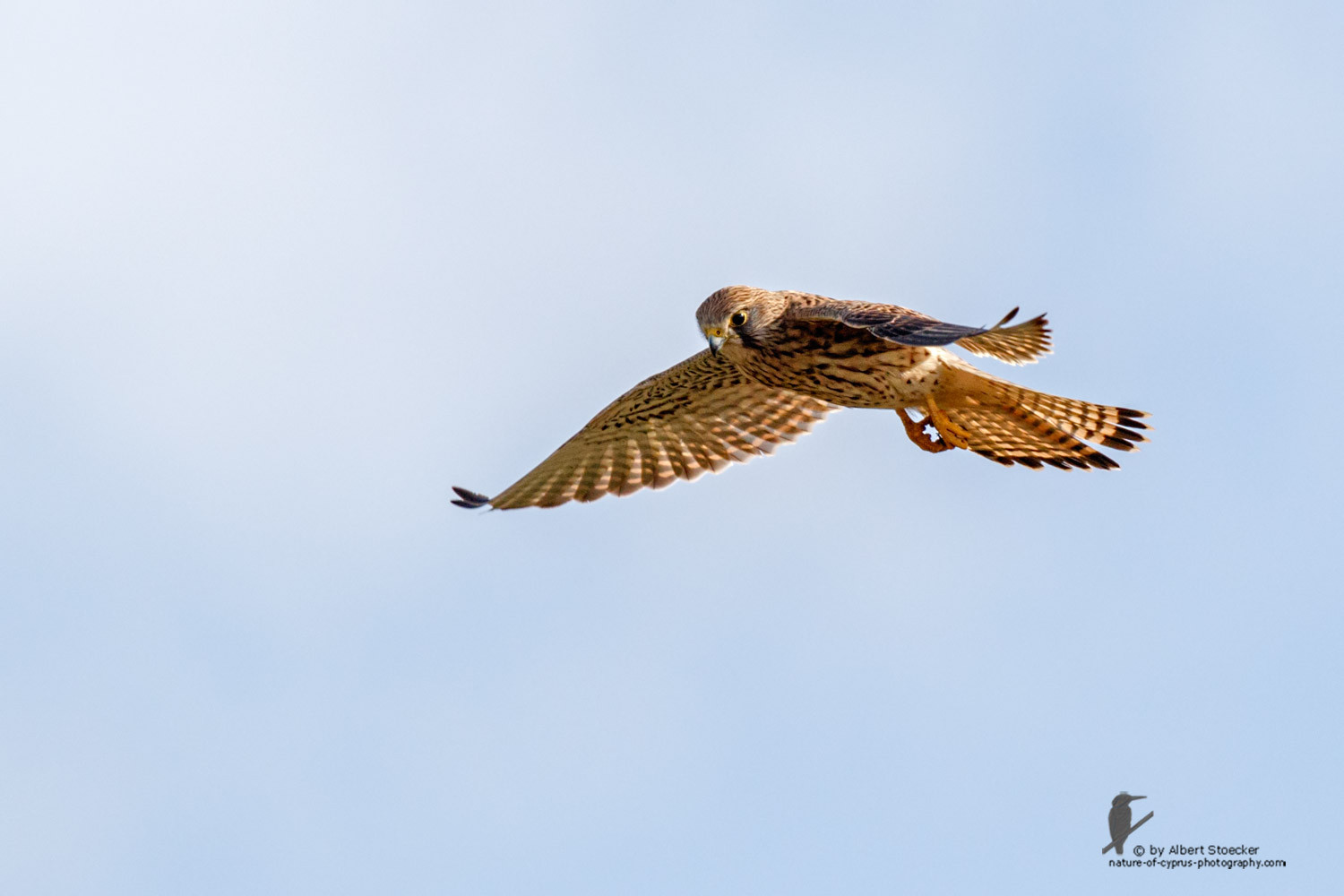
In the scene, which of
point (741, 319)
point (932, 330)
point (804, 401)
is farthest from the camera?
point (804, 401)

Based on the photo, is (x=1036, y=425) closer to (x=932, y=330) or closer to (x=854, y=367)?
(x=854, y=367)

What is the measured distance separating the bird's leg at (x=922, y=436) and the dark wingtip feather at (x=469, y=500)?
116 inches

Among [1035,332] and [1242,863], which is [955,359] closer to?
[1035,332]

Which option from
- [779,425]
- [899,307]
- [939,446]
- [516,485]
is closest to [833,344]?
[899,307]

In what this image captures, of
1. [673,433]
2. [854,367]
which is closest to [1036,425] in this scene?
[854,367]

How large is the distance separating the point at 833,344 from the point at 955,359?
2.76 ft

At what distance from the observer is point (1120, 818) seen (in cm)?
1116

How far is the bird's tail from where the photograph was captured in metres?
10.6

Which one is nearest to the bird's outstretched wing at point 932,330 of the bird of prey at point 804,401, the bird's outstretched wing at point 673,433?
the bird of prey at point 804,401

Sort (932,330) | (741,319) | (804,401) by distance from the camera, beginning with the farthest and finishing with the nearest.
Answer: (804,401) → (741,319) → (932,330)

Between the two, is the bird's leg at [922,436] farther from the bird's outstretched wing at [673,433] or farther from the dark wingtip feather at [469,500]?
the dark wingtip feather at [469,500]

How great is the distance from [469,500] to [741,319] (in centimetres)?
244

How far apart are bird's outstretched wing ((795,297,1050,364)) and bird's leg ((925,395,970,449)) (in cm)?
49

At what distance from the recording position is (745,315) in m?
10.4
